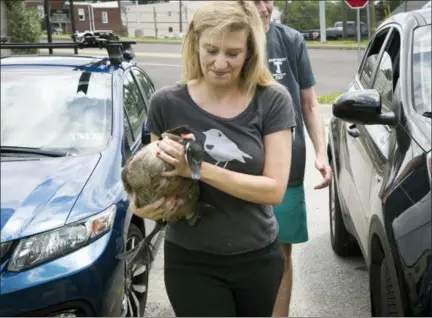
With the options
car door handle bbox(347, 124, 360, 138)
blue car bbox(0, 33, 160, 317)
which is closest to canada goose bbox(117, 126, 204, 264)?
blue car bbox(0, 33, 160, 317)

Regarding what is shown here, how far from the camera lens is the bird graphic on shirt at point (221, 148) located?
1692mm

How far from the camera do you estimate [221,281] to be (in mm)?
1789

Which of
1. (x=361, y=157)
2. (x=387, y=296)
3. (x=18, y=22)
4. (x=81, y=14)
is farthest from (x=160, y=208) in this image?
(x=81, y=14)

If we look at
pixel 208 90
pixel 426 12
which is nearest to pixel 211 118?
pixel 208 90

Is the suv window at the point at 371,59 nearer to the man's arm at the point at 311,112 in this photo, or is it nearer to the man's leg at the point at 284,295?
the man's arm at the point at 311,112

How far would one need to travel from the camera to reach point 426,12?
3.07m

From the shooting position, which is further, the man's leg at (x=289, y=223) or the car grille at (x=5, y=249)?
the man's leg at (x=289, y=223)

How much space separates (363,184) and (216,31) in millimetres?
1491

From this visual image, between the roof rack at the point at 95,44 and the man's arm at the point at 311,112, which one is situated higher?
the roof rack at the point at 95,44

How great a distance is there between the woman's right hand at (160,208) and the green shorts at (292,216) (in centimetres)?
120

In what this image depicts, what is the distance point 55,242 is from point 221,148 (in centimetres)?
109

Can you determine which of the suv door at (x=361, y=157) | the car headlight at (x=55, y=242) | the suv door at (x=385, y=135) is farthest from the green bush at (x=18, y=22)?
the car headlight at (x=55, y=242)

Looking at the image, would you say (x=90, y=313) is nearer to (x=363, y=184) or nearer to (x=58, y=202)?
(x=58, y=202)

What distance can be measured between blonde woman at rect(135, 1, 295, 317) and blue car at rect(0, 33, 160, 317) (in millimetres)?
768
